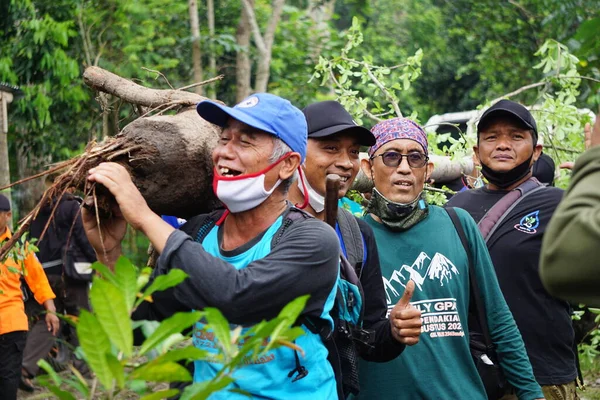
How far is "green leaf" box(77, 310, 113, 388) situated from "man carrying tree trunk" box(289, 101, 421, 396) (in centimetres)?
168

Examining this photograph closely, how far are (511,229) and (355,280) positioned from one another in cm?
162

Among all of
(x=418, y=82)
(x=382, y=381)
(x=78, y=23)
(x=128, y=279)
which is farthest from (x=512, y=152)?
(x=418, y=82)

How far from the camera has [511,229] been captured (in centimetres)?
479

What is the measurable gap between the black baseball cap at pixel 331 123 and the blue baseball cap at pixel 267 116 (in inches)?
31.3

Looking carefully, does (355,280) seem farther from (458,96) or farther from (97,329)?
(458,96)

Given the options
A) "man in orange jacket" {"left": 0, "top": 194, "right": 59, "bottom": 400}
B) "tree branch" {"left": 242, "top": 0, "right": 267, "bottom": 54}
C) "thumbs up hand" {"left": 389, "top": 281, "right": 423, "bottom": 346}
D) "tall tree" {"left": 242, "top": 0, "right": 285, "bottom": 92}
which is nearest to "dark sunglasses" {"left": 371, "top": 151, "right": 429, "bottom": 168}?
"thumbs up hand" {"left": 389, "top": 281, "right": 423, "bottom": 346}

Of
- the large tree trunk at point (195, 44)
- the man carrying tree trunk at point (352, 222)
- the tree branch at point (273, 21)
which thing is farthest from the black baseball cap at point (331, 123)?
the large tree trunk at point (195, 44)

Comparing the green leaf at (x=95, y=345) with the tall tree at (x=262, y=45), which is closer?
the green leaf at (x=95, y=345)

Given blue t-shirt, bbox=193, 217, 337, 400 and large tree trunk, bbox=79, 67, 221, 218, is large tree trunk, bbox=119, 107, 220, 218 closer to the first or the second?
large tree trunk, bbox=79, 67, 221, 218

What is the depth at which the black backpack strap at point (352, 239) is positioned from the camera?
369cm

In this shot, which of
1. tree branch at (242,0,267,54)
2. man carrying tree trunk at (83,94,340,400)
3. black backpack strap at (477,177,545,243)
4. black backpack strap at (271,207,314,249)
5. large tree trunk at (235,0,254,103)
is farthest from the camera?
large tree trunk at (235,0,254,103)

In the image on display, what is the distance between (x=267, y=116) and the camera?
315cm

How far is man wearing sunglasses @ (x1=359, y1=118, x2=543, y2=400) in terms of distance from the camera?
3.94m

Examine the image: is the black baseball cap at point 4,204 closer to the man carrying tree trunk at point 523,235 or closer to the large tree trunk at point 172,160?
the man carrying tree trunk at point 523,235
